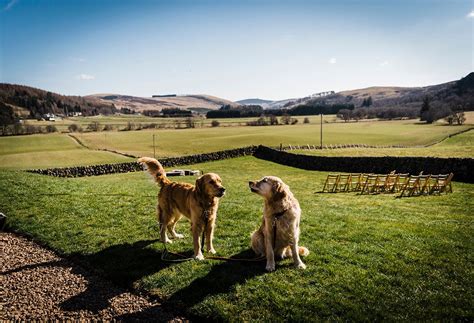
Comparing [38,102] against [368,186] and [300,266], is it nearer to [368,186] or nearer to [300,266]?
[368,186]

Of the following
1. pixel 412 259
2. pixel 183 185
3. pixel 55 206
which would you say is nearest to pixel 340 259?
pixel 412 259

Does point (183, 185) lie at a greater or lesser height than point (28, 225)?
greater

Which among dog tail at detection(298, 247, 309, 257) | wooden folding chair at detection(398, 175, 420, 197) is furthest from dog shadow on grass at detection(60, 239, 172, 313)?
wooden folding chair at detection(398, 175, 420, 197)

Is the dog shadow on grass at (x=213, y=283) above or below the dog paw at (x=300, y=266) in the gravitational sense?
below

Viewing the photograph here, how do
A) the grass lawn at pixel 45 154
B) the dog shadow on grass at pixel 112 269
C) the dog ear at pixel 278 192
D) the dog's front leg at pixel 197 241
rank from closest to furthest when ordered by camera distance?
the dog shadow on grass at pixel 112 269 < the dog ear at pixel 278 192 < the dog's front leg at pixel 197 241 < the grass lawn at pixel 45 154

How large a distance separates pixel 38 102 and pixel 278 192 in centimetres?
17121

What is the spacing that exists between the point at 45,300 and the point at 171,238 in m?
3.67

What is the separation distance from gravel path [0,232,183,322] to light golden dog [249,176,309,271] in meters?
2.64

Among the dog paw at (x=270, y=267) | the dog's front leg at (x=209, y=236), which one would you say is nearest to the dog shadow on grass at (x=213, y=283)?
the dog paw at (x=270, y=267)

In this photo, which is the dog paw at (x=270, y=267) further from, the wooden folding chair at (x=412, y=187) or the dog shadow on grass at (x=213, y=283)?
the wooden folding chair at (x=412, y=187)

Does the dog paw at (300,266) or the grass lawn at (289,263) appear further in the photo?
the dog paw at (300,266)

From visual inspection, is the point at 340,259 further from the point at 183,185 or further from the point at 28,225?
the point at 28,225

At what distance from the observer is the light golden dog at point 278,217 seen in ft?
23.2

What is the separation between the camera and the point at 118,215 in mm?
12078
